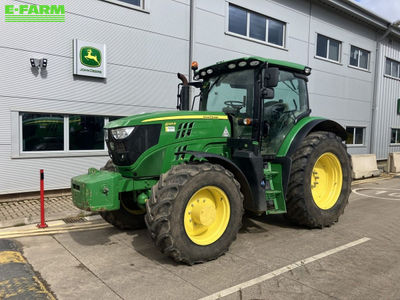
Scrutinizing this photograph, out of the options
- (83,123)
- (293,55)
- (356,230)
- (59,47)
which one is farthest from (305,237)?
(293,55)

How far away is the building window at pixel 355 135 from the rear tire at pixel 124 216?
527 inches

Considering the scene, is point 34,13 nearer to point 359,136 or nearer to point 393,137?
point 359,136

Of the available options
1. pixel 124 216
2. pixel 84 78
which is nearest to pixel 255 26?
pixel 84 78

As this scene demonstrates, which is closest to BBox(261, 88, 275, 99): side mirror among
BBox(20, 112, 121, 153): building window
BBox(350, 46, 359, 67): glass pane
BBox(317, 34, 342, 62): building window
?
BBox(20, 112, 121, 153): building window

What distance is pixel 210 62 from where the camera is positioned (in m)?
10.4

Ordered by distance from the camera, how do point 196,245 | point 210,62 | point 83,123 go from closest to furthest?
point 196,245, point 83,123, point 210,62

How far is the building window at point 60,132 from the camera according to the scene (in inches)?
298

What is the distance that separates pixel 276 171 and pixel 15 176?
5759mm

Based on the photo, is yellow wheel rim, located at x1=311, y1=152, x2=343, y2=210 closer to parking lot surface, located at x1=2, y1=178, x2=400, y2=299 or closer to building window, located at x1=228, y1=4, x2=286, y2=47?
parking lot surface, located at x1=2, y1=178, x2=400, y2=299

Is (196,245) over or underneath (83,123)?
underneath

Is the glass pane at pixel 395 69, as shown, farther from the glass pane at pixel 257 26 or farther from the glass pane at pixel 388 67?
the glass pane at pixel 257 26

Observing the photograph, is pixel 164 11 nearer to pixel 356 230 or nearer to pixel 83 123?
pixel 83 123

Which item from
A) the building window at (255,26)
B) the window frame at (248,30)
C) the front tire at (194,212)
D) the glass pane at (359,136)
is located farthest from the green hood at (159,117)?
the glass pane at (359,136)

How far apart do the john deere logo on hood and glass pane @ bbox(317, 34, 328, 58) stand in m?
9.84
